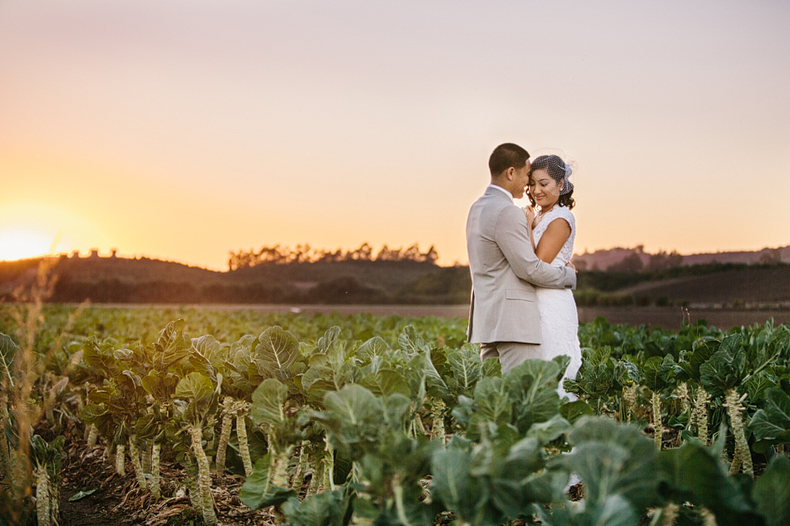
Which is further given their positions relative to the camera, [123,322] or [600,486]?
[123,322]

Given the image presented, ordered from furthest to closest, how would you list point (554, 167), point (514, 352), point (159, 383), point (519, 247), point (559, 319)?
1. point (554, 167)
2. point (559, 319)
3. point (514, 352)
4. point (519, 247)
5. point (159, 383)

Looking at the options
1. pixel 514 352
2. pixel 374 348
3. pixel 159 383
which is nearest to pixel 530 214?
pixel 514 352

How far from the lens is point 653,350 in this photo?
3967mm

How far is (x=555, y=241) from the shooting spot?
132 inches

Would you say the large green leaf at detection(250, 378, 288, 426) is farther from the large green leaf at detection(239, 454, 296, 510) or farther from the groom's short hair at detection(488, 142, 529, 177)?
the groom's short hair at detection(488, 142, 529, 177)

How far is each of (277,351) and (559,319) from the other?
1.83 meters

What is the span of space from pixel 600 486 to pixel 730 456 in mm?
2314

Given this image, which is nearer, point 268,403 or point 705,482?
point 705,482

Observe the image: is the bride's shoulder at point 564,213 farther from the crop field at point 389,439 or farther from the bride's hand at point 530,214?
the crop field at point 389,439

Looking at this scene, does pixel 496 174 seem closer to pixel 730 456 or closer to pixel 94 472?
pixel 730 456

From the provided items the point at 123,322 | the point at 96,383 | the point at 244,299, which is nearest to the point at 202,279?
the point at 244,299

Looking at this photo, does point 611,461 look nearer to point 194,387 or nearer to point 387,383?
point 387,383

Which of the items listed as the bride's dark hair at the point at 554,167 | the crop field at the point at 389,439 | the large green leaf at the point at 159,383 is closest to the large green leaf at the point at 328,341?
the crop field at the point at 389,439

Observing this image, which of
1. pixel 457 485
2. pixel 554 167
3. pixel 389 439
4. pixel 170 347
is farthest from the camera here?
pixel 554 167
